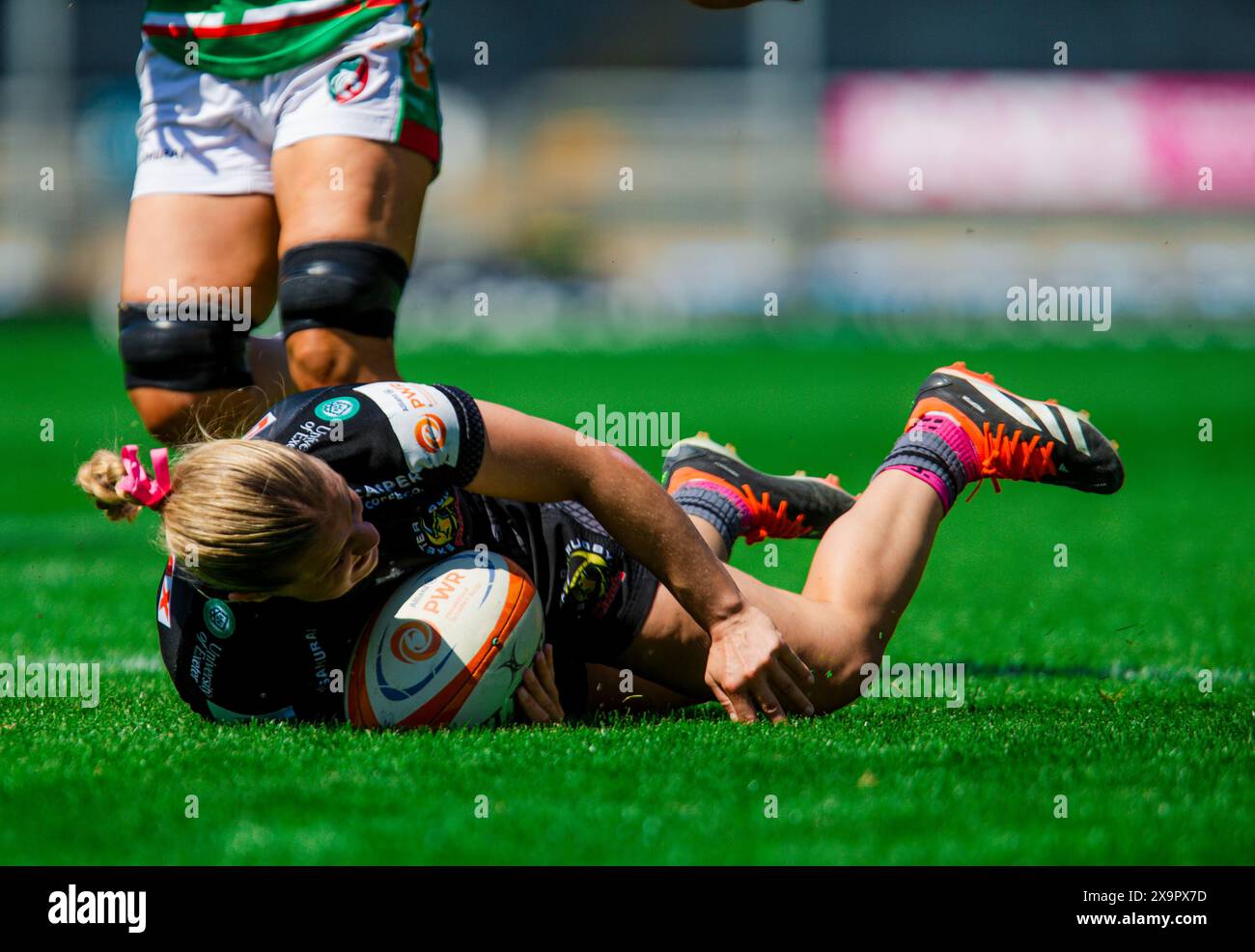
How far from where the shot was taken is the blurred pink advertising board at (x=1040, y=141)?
115ft

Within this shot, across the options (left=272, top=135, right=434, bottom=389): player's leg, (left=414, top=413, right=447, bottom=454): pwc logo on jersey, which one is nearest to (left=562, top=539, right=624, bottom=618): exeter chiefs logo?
(left=414, top=413, right=447, bottom=454): pwc logo on jersey

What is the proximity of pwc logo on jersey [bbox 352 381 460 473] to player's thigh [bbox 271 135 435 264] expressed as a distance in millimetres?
1210

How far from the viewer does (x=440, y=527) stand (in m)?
3.52

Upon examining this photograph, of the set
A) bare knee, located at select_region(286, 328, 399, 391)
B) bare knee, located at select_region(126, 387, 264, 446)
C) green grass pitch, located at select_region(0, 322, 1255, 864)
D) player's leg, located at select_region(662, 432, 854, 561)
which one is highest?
bare knee, located at select_region(286, 328, 399, 391)

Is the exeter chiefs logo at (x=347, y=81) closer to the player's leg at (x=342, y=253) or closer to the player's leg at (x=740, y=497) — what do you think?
the player's leg at (x=342, y=253)

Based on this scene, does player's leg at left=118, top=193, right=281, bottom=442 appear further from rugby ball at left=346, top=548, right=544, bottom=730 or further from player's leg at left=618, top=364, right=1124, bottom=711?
player's leg at left=618, top=364, right=1124, bottom=711

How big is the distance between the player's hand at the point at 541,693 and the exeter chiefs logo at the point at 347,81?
1793 millimetres

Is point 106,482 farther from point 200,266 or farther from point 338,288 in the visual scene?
point 200,266

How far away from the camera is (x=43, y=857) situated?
252 centimetres

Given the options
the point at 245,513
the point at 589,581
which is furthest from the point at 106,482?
the point at 589,581

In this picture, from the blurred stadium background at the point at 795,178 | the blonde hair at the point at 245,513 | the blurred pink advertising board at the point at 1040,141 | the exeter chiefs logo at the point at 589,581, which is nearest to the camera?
the blonde hair at the point at 245,513

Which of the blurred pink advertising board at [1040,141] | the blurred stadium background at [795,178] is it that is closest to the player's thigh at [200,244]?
the blurred stadium background at [795,178]

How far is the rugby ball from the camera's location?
331 centimetres
